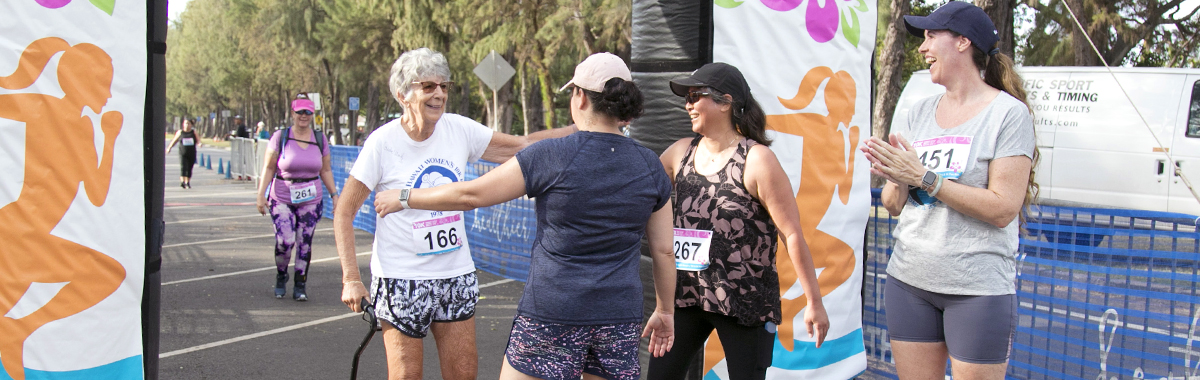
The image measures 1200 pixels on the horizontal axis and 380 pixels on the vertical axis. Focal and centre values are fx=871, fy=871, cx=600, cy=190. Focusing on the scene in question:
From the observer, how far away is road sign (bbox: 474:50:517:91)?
48.9 ft

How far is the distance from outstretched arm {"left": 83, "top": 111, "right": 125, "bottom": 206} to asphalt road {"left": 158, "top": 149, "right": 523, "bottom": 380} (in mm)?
2361

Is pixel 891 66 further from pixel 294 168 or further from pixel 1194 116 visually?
pixel 294 168

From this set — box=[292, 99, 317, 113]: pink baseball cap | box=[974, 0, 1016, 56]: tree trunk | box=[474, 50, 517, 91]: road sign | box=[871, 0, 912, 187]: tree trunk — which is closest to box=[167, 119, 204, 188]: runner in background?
box=[474, 50, 517, 91]: road sign

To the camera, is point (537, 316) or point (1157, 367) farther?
point (1157, 367)

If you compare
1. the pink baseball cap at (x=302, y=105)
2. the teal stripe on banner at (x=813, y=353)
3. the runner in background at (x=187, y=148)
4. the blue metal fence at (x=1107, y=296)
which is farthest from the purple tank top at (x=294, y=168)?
the runner in background at (x=187, y=148)

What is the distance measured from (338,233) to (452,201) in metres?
0.96

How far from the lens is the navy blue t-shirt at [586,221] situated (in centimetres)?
252

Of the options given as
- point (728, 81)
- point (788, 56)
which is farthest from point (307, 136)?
point (728, 81)

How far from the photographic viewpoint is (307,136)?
22.9 feet

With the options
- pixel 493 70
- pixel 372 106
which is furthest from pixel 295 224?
pixel 372 106

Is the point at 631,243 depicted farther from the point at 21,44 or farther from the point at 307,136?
the point at 307,136

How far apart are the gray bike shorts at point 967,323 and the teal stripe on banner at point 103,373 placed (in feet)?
9.16

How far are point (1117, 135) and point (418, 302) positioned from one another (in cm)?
1006

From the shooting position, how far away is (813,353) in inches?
166
